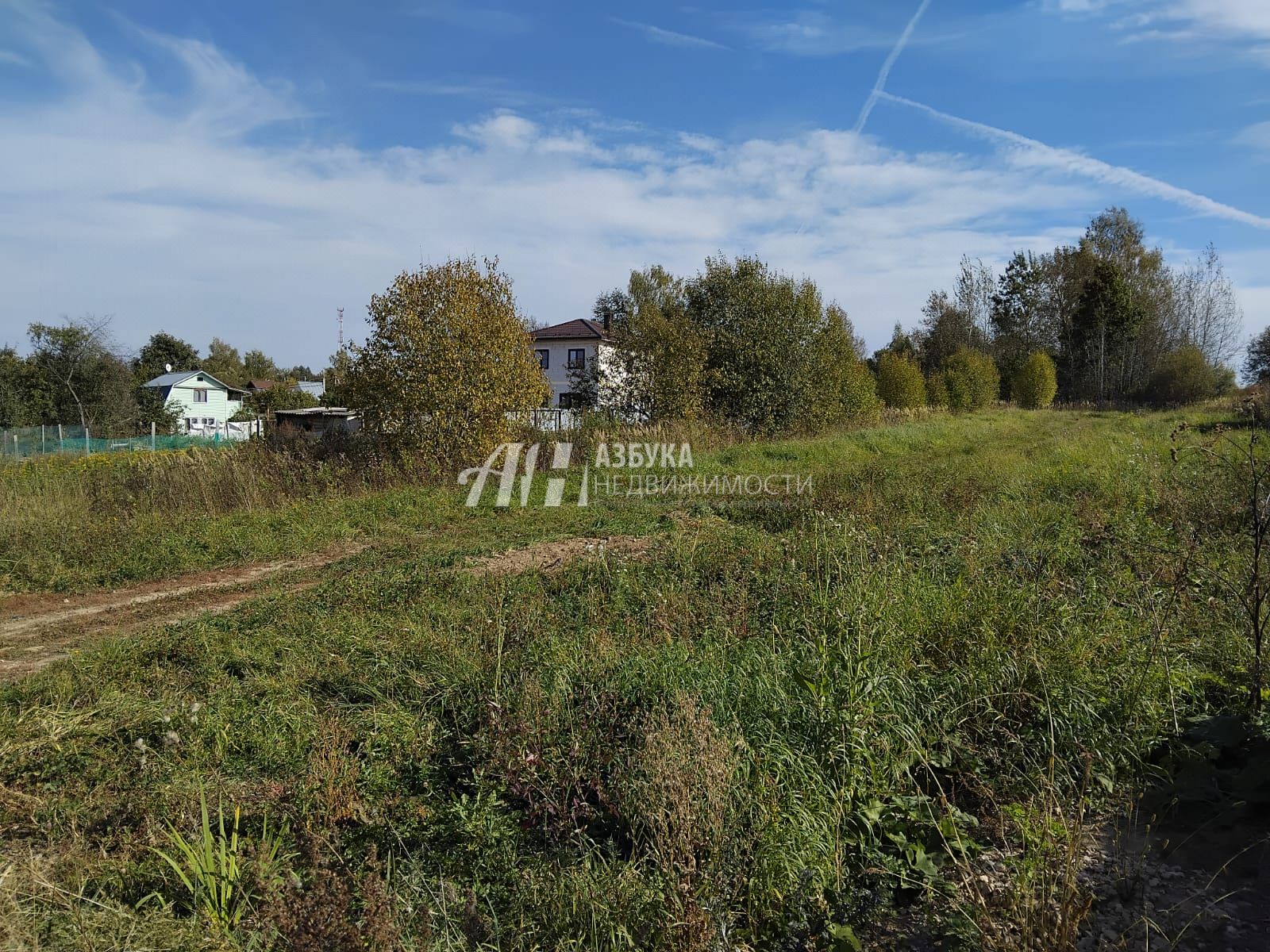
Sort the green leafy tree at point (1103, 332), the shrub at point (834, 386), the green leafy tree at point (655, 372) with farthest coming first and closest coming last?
the green leafy tree at point (1103, 332)
the shrub at point (834, 386)
the green leafy tree at point (655, 372)

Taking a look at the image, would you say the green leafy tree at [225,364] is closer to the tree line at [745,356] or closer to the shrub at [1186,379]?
the tree line at [745,356]

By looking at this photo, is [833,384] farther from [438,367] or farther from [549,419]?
[438,367]

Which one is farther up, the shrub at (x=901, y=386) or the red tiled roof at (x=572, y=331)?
the red tiled roof at (x=572, y=331)

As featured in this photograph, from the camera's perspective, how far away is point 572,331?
139ft

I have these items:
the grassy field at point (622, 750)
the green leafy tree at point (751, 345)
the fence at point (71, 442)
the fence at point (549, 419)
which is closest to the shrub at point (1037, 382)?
the green leafy tree at point (751, 345)

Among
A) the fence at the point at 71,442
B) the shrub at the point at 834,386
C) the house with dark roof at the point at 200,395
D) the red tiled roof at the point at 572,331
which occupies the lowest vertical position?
the fence at the point at 71,442

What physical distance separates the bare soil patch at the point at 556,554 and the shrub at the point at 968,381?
29.4m

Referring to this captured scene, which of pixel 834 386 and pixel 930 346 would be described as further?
pixel 930 346

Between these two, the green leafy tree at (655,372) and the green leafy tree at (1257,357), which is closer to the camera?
the green leafy tree at (655,372)

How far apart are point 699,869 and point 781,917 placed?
310mm

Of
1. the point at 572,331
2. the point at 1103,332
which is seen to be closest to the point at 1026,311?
the point at 1103,332

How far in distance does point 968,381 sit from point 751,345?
18.3 metres

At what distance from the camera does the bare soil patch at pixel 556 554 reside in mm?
7141

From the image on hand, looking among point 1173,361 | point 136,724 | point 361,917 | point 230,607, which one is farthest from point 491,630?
point 1173,361
